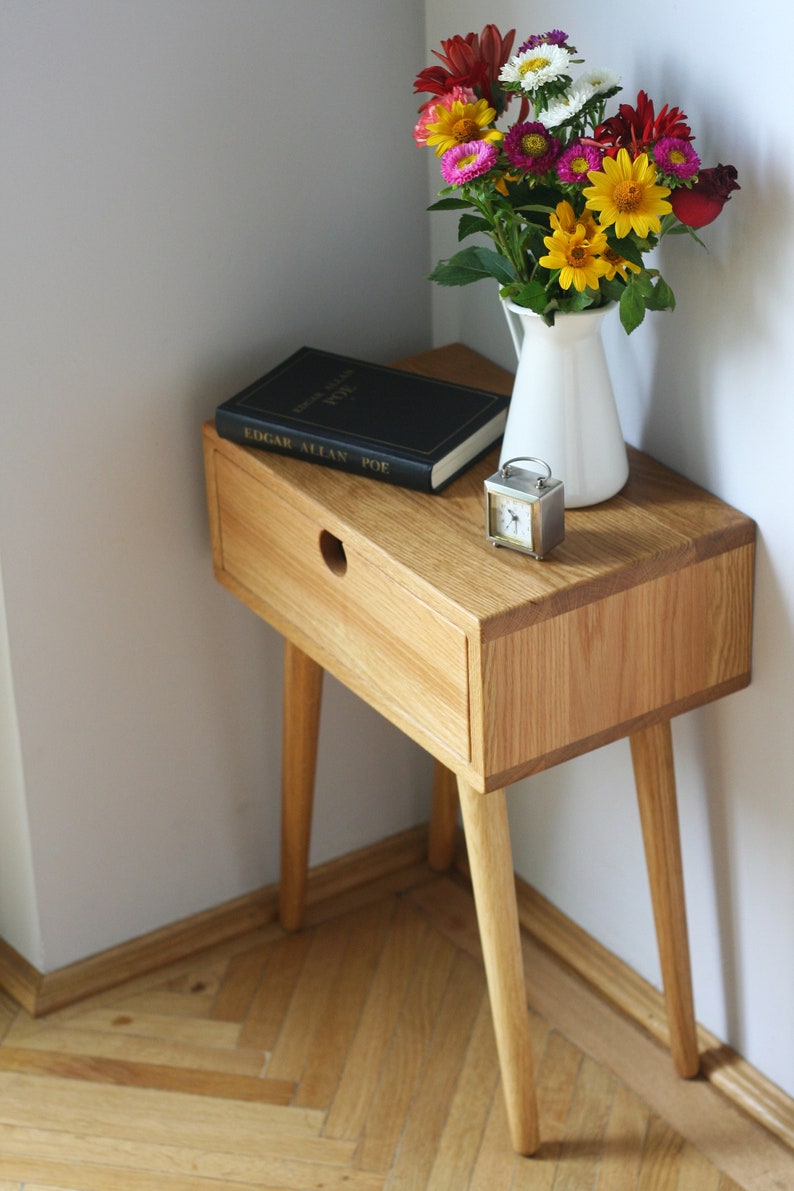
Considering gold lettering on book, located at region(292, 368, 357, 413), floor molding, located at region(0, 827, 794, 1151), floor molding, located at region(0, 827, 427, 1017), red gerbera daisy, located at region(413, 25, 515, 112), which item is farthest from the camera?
floor molding, located at region(0, 827, 427, 1017)

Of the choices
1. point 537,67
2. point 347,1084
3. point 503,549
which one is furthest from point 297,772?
point 537,67

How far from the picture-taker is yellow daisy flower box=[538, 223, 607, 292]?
1.29 meters

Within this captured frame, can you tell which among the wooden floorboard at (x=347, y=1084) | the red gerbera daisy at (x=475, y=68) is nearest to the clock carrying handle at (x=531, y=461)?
the red gerbera daisy at (x=475, y=68)

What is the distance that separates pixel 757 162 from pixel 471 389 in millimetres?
428

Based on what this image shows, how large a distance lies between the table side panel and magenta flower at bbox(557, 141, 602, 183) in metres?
0.38

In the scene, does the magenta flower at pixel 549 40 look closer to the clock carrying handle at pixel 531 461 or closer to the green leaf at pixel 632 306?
the green leaf at pixel 632 306

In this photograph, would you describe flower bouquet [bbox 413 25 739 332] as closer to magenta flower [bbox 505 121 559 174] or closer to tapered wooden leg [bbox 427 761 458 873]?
magenta flower [bbox 505 121 559 174]

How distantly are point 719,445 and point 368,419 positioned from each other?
37 cm

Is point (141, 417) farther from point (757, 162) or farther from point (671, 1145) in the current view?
point (671, 1145)

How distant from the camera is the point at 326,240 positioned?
1.72 metres

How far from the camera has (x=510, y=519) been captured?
1362 millimetres

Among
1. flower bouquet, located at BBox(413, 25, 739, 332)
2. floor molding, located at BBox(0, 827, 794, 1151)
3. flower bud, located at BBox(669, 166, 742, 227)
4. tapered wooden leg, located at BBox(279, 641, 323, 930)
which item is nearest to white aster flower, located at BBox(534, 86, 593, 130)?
flower bouquet, located at BBox(413, 25, 739, 332)

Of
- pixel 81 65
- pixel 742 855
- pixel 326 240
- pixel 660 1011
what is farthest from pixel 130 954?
pixel 81 65

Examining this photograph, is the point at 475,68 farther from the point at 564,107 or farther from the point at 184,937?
the point at 184,937
